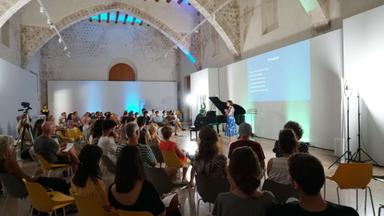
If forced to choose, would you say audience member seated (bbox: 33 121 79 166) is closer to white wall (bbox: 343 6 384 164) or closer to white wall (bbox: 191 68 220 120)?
white wall (bbox: 343 6 384 164)

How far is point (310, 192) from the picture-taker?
1505mm

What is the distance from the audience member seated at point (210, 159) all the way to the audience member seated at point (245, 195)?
3.39ft

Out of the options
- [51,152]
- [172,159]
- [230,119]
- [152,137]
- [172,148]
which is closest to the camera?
[172,159]

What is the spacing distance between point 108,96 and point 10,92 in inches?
301

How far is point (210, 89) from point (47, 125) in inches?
378

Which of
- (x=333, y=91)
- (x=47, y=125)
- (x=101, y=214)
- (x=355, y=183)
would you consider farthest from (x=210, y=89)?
(x=101, y=214)

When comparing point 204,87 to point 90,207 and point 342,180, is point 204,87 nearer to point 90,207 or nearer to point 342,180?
point 342,180

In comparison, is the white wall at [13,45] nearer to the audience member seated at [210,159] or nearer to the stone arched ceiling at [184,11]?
the stone arched ceiling at [184,11]

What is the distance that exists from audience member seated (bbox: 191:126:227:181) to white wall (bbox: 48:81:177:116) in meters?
15.7

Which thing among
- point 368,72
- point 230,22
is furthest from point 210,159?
point 230,22

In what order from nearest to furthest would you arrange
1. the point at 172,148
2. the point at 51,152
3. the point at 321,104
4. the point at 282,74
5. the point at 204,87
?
1. the point at 172,148
2. the point at 51,152
3. the point at 321,104
4. the point at 282,74
5. the point at 204,87

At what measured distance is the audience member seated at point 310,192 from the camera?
1484mm

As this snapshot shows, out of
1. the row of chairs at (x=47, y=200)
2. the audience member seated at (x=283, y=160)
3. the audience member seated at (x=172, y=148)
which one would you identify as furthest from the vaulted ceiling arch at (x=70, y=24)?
the audience member seated at (x=283, y=160)

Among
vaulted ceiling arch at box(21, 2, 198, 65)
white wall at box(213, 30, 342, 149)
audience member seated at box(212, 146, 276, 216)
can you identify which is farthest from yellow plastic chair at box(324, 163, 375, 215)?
vaulted ceiling arch at box(21, 2, 198, 65)
